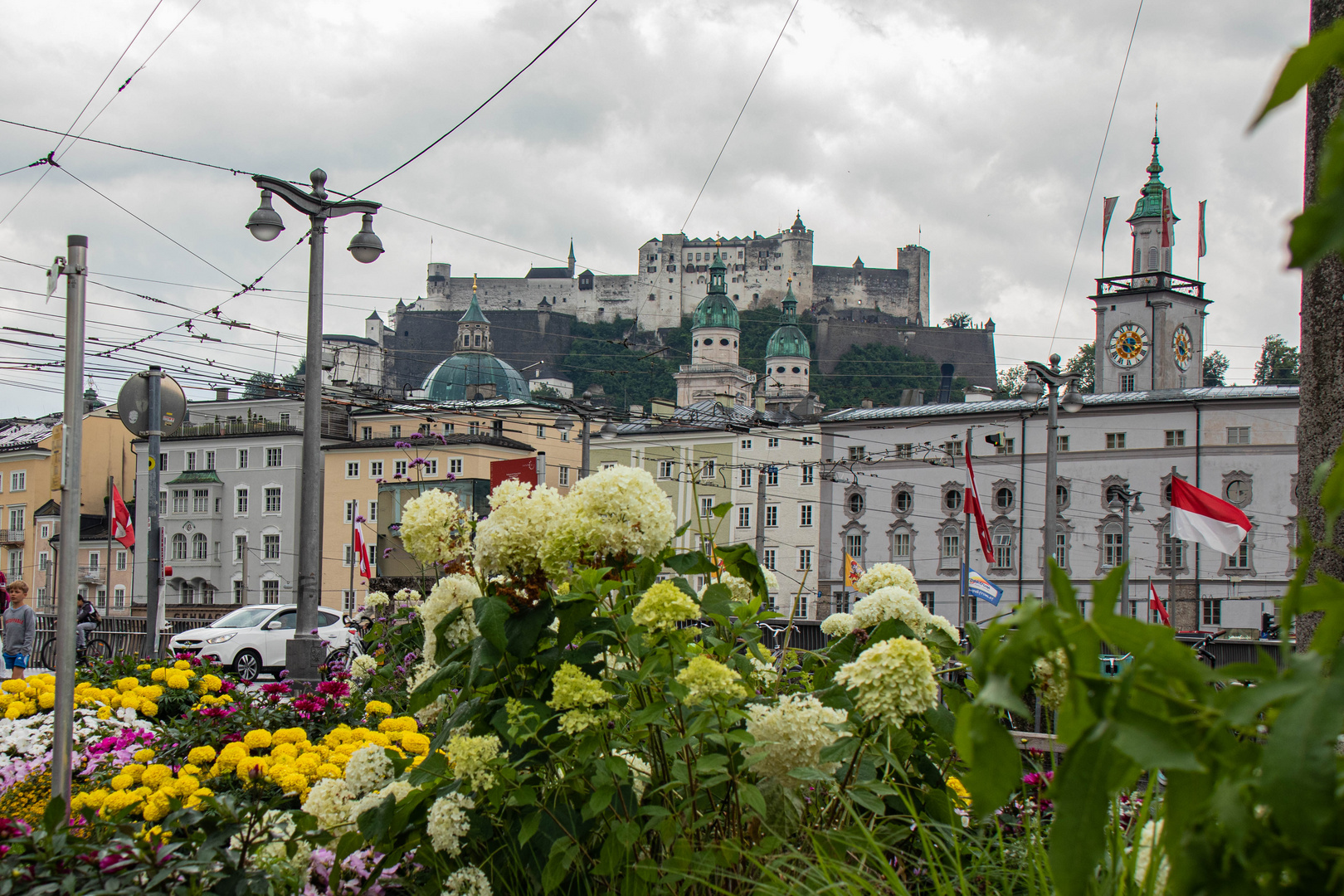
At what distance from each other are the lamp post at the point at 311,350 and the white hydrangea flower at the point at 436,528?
28.2ft

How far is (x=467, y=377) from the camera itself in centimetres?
9369

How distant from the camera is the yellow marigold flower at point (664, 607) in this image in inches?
117

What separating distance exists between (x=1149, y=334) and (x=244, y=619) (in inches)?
2408

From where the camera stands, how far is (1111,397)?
186ft

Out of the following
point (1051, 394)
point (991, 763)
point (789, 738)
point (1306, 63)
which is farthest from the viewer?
point (1051, 394)

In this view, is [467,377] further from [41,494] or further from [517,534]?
[517,534]

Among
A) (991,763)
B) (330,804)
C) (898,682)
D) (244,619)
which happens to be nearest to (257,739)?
(330,804)

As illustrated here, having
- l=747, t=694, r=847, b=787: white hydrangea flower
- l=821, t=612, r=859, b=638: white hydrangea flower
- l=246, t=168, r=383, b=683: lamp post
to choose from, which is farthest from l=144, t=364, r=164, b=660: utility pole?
l=747, t=694, r=847, b=787: white hydrangea flower

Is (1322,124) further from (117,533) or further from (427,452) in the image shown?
(427,452)

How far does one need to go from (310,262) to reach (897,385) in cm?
12051

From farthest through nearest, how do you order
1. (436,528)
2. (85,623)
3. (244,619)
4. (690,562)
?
(244,619), (85,623), (436,528), (690,562)

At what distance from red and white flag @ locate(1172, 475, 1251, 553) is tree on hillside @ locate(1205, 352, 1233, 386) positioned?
298 feet

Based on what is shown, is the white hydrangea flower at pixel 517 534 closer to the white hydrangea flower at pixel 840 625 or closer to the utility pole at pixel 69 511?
the white hydrangea flower at pixel 840 625

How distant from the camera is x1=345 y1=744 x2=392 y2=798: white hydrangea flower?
364 centimetres
